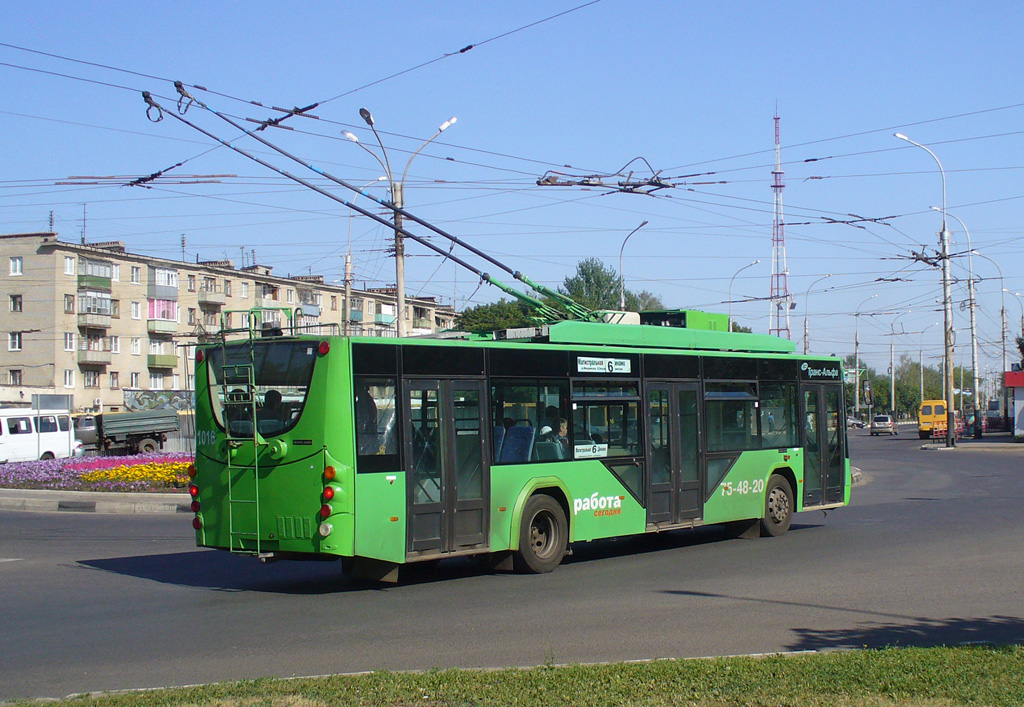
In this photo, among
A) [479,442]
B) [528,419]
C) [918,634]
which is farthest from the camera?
[528,419]

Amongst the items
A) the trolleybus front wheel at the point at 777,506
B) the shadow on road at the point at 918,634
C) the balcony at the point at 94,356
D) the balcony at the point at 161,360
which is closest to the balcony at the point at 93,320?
the balcony at the point at 94,356

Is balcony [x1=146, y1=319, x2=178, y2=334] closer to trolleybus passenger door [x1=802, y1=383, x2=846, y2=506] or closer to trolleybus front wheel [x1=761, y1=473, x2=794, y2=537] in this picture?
trolleybus passenger door [x1=802, y1=383, x2=846, y2=506]

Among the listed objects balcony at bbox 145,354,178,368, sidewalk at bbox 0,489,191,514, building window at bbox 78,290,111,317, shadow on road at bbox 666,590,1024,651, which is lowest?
sidewalk at bbox 0,489,191,514

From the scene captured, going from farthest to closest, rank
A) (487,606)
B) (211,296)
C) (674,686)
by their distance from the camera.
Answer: (211,296), (487,606), (674,686)

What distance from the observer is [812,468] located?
16750 mm

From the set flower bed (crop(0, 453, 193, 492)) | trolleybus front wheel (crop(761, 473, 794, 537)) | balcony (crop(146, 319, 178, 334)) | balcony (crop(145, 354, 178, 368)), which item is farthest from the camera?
balcony (crop(145, 354, 178, 368))

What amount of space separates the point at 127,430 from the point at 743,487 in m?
36.3

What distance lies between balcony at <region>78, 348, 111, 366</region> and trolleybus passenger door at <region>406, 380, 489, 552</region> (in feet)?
205

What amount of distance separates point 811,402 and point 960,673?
10.7 m

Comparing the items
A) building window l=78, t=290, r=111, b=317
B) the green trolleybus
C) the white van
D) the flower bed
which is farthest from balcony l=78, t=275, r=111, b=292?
the green trolleybus

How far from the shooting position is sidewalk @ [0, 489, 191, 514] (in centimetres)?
2145

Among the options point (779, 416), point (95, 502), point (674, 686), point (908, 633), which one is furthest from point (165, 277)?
point (674, 686)

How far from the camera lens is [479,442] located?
11.6m

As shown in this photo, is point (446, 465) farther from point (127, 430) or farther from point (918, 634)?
point (127, 430)
